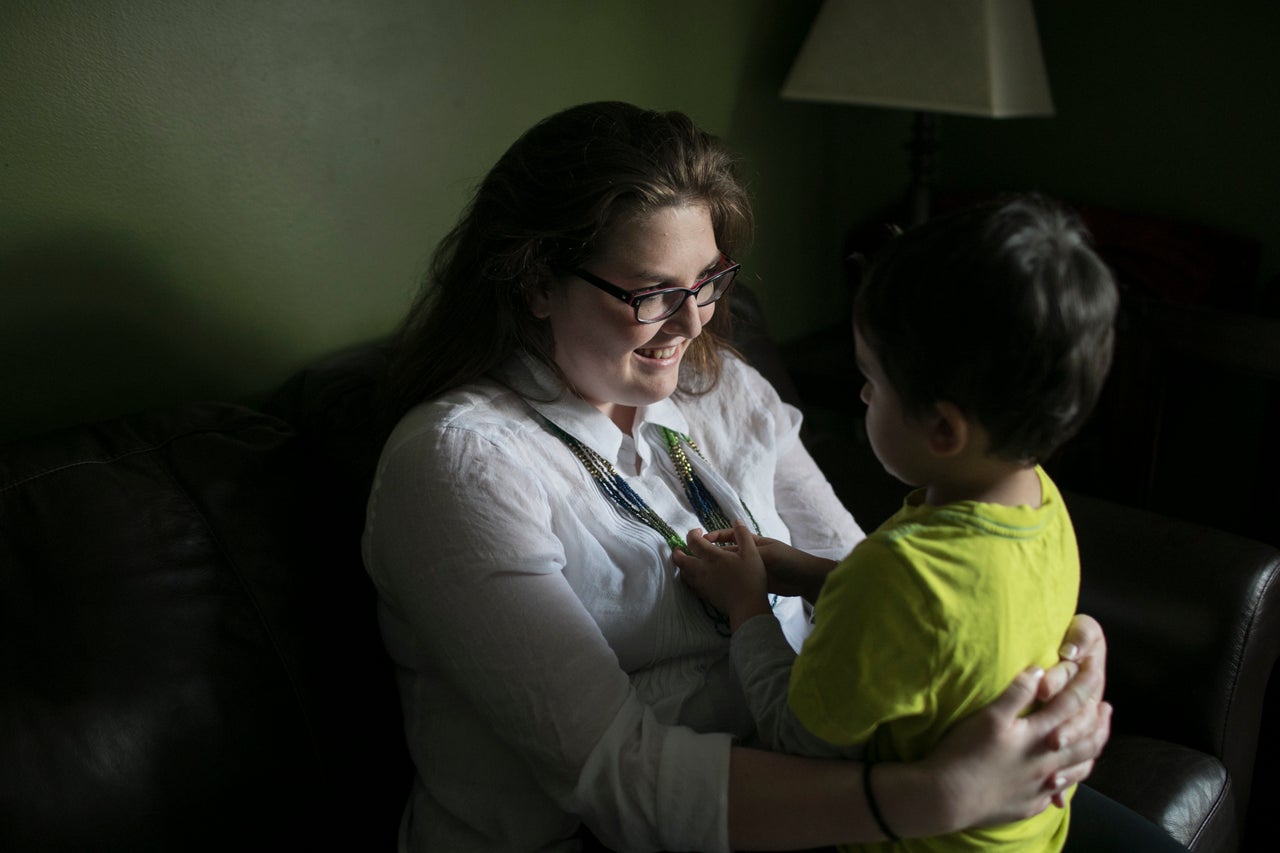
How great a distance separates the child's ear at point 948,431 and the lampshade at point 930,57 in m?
1.25

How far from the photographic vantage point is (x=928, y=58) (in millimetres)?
2018

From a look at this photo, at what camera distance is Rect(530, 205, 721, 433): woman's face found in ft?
3.95

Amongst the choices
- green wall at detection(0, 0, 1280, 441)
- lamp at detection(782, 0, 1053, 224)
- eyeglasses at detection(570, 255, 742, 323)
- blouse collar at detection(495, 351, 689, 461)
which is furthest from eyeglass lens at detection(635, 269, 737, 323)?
lamp at detection(782, 0, 1053, 224)

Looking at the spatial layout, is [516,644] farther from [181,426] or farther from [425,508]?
[181,426]

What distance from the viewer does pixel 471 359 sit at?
129 centimetres

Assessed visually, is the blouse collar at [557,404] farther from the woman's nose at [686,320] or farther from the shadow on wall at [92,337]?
the shadow on wall at [92,337]

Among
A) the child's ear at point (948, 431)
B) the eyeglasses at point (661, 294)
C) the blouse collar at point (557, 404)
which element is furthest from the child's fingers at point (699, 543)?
the child's ear at point (948, 431)

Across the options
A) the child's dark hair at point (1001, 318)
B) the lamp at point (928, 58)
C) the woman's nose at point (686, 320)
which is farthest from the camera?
the lamp at point (928, 58)

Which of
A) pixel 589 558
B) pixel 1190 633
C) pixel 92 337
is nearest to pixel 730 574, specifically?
pixel 589 558

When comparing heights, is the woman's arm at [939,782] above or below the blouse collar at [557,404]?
below

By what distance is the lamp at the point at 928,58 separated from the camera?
6.51 ft

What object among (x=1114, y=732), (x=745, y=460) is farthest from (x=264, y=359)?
(x=1114, y=732)

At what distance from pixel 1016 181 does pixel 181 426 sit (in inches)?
79.2

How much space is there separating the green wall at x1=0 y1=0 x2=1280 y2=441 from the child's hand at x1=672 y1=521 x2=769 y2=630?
Result: 74cm
